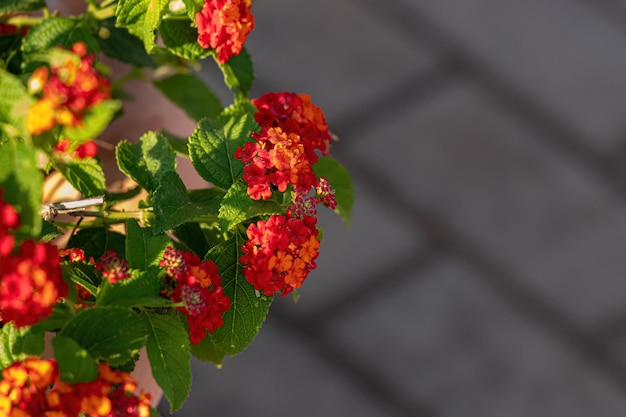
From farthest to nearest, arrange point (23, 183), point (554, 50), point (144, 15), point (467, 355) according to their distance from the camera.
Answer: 1. point (554, 50)
2. point (467, 355)
3. point (144, 15)
4. point (23, 183)

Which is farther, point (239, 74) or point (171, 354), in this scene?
point (239, 74)

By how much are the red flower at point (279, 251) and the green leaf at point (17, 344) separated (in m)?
0.17

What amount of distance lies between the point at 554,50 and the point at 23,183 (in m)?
1.54

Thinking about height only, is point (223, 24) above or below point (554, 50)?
below

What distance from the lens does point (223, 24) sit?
2.25 feet

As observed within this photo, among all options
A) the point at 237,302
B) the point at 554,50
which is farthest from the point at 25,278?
the point at 554,50

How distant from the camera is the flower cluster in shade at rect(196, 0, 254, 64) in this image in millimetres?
683

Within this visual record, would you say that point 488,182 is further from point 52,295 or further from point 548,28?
point 52,295

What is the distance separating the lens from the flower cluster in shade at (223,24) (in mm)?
683

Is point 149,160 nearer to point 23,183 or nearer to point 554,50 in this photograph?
point 23,183

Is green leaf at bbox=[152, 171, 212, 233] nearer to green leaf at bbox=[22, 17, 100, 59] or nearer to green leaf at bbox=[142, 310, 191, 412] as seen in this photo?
green leaf at bbox=[142, 310, 191, 412]

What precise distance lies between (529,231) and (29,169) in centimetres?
135

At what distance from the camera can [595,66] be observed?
1.81 metres

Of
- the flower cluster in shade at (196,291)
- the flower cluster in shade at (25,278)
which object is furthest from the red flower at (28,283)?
the flower cluster in shade at (196,291)
